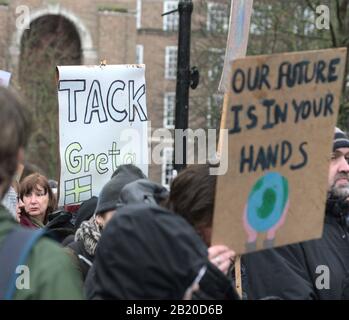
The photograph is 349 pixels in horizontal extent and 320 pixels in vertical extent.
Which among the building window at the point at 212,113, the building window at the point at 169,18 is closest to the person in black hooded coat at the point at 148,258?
the building window at the point at 212,113

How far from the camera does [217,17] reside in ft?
77.2

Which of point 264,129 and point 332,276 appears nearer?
point 264,129

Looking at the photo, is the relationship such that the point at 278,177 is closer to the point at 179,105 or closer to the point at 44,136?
the point at 179,105

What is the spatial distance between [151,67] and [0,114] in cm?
4210

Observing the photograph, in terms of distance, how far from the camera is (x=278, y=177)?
293cm

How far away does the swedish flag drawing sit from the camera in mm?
5855

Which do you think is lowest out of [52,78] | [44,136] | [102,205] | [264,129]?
[44,136]

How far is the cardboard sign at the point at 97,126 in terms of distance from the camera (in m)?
5.94

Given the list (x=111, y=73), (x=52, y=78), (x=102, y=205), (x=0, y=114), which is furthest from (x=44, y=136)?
(x=0, y=114)

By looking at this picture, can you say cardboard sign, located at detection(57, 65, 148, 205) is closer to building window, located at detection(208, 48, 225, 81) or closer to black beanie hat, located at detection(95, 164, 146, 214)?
black beanie hat, located at detection(95, 164, 146, 214)
